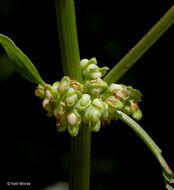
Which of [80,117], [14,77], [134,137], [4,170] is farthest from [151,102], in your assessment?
[80,117]

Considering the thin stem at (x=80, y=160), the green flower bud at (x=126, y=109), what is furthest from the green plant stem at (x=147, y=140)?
the thin stem at (x=80, y=160)

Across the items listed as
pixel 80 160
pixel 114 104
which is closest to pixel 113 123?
pixel 80 160

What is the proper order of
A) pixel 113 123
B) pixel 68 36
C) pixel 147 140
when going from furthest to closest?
pixel 113 123 → pixel 147 140 → pixel 68 36

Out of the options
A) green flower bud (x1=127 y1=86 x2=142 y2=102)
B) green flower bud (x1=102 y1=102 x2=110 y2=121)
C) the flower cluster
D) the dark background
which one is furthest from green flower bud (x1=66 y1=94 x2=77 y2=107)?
the dark background

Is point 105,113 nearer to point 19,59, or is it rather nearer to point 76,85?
point 76,85

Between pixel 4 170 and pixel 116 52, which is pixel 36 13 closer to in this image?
pixel 116 52

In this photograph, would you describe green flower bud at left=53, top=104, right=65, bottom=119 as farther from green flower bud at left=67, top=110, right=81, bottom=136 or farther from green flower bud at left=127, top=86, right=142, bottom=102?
green flower bud at left=127, top=86, right=142, bottom=102
